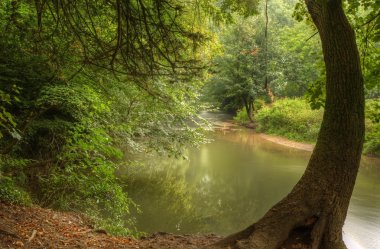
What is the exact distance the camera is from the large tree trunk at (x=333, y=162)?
3.98 meters

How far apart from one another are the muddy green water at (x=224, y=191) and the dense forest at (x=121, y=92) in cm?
99

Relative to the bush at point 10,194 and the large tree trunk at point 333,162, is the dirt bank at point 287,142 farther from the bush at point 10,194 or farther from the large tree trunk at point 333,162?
the bush at point 10,194

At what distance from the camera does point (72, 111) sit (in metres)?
6.00

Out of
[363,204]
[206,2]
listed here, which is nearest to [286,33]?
[363,204]

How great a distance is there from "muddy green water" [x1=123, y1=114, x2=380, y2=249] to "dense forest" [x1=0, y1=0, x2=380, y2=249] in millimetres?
991

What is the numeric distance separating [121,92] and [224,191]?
16.8ft

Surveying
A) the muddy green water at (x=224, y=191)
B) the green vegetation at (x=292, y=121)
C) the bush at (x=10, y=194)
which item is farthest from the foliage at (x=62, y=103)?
the green vegetation at (x=292, y=121)

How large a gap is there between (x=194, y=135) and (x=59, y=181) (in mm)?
4856

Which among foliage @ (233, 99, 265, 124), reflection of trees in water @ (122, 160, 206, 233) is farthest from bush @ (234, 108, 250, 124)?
reflection of trees in water @ (122, 160, 206, 233)

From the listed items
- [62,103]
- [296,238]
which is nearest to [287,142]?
[62,103]

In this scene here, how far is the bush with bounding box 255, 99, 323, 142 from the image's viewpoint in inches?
906

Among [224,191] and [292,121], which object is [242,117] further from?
[224,191]

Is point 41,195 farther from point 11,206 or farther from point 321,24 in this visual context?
point 321,24

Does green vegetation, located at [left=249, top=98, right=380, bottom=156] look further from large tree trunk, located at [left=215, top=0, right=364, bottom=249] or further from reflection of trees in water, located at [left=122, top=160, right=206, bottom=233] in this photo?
large tree trunk, located at [left=215, top=0, right=364, bottom=249]
